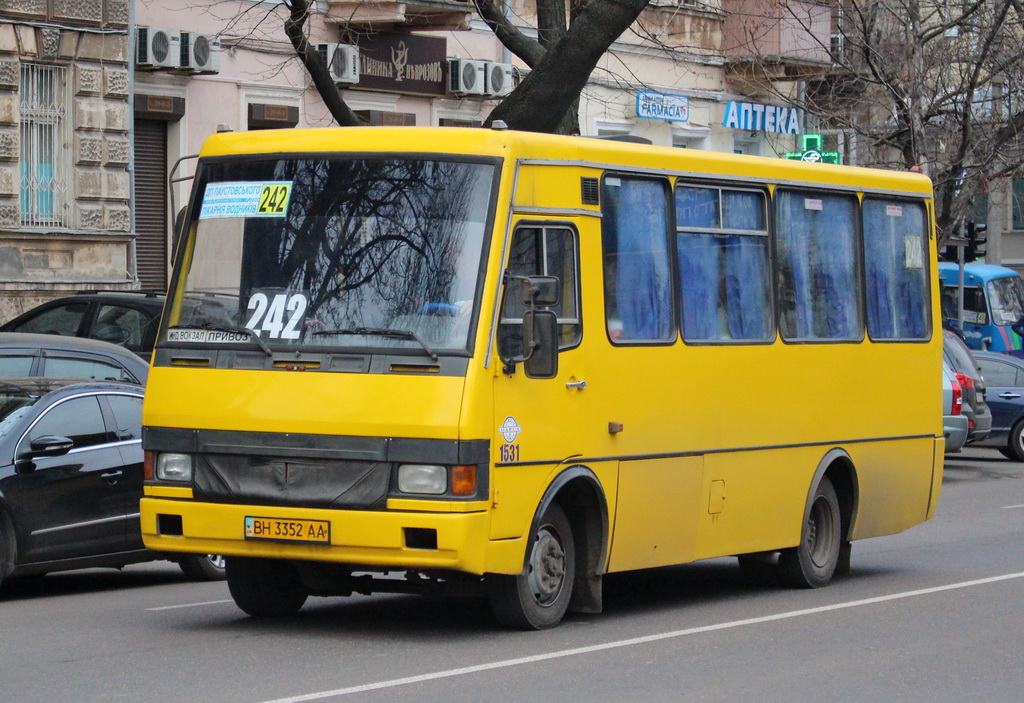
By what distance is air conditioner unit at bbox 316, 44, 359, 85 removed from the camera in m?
28.1

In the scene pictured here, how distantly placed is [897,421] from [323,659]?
20.1ft

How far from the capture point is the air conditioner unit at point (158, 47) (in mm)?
25453

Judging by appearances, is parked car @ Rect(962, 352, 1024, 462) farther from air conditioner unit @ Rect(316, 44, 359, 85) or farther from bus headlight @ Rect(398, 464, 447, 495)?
bus headlight @ Rect(398, 464, 447, 495)

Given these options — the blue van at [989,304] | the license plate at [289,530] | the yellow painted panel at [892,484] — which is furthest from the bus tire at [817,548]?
the blue van at [989,304]

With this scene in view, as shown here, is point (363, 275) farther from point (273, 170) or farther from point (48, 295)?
point (48, 295)

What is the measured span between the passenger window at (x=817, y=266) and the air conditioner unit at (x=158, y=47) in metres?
14.5

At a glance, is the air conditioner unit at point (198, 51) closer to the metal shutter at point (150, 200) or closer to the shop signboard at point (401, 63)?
the metal shutter at point (150, 200)

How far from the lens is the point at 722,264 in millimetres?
11859

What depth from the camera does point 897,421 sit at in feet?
45.1

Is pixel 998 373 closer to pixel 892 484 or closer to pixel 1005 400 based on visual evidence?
pixel 1005 400

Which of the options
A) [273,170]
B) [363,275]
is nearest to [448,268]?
[363,275]

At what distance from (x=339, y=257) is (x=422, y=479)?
52.2 inches

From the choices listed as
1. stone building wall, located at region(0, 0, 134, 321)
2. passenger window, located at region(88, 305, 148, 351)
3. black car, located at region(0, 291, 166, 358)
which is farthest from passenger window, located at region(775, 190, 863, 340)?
stone building wall, located at region(0, 0, 134, 321)

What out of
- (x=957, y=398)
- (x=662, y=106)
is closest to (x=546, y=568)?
(x=957, y=398)
